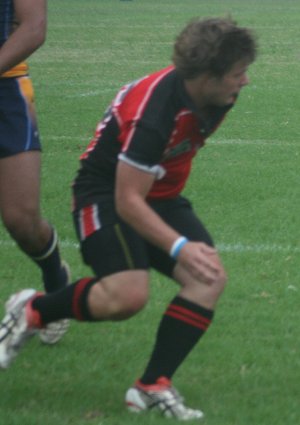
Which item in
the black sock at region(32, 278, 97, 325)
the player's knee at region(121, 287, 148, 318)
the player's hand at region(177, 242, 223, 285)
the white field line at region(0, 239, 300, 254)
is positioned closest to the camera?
the player's hand at region(177, 242, 223, 285)

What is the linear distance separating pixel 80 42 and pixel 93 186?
23.9 metres

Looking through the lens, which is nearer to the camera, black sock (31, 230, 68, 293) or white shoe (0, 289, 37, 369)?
white shoe (0, 289, 37, 369)

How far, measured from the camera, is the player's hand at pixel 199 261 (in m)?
5.04

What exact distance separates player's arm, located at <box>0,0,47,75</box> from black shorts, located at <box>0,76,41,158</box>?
5.2 inches

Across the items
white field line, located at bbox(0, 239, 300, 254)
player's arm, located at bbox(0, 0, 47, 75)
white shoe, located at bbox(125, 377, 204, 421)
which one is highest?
player's arm, located at bbox(0, 0, 47, 75)

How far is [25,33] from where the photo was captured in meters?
6.37

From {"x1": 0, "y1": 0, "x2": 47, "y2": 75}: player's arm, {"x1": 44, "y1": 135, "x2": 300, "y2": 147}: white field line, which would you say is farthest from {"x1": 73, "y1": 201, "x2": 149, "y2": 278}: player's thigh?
{"x1": 44, "y1": 135, "x2": 300, "y2": 147}: white field line

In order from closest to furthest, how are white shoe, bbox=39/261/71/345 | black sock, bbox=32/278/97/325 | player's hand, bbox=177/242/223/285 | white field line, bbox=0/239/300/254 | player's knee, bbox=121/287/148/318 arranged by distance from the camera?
player's hand, bbox=177/242/223/285 < player's knee, bbox=121/287/148/318 < black sock, bbox=32/278/97/325 < white shoe, bbox=39/261/71/345 < white field line, bbox=0/239/300/254

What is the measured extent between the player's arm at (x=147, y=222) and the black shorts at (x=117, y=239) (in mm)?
261

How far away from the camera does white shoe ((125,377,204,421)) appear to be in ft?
17.7

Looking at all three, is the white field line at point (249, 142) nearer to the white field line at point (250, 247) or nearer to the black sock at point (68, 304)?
the white field line at point (250, 247)

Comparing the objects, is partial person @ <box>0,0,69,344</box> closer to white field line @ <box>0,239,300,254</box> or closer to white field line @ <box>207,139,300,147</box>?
white field line @ <box>0,239,300,254</box>

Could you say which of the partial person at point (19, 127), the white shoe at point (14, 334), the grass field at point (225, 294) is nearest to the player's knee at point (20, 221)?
the partial person at point (19, 127)

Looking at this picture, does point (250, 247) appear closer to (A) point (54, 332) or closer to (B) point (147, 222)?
(A) point (54, 332)
